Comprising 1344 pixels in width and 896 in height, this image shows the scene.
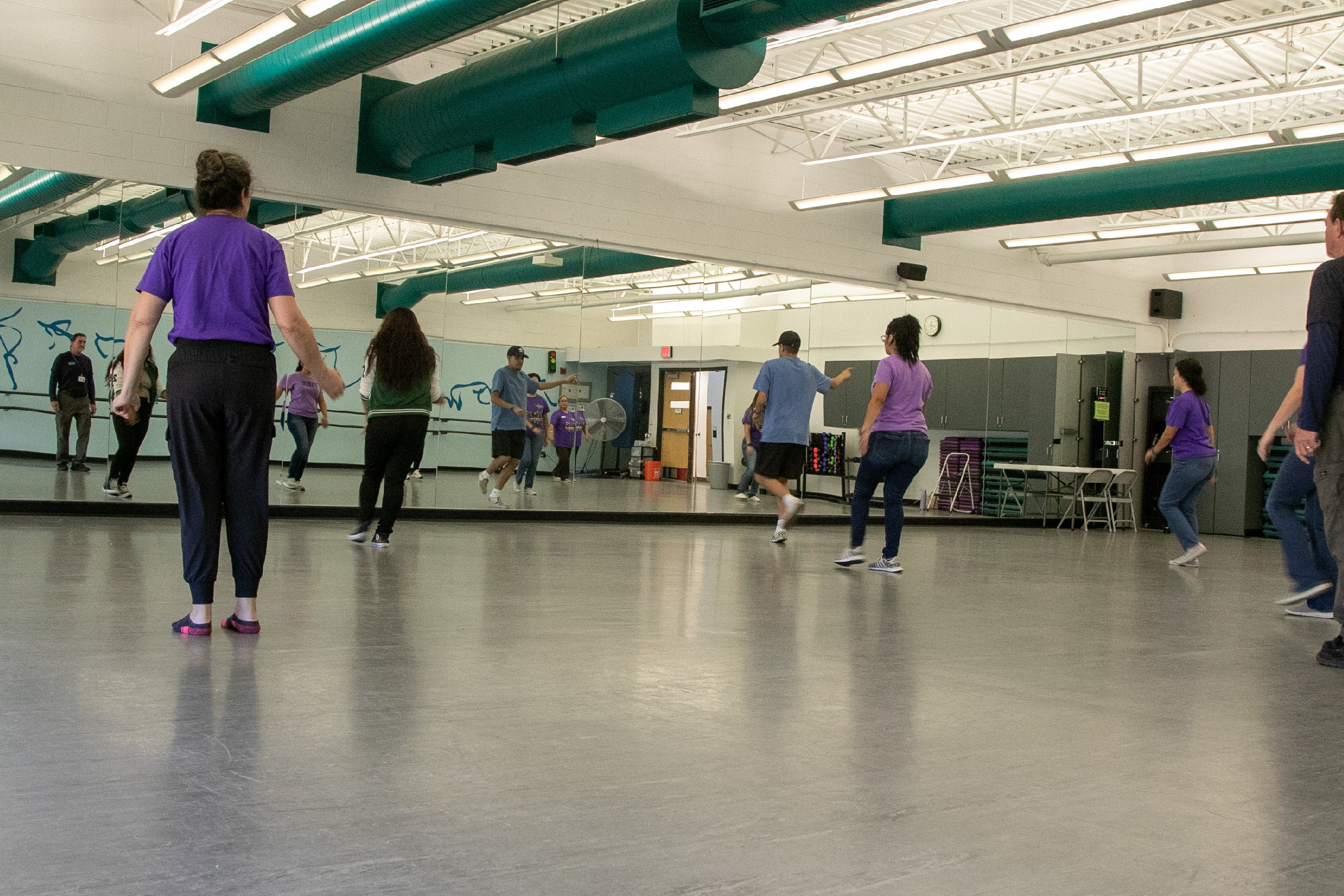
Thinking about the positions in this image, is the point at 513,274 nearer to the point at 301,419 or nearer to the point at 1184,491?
the point at 301,419

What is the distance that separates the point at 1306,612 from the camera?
18.3ft

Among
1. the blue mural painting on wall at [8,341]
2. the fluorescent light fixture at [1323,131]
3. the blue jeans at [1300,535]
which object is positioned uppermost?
the fluorescent light fixture at [1323,131]

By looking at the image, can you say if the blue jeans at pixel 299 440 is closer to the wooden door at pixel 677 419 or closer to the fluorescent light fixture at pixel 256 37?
the fluorescent light fixture at pixel 256 37

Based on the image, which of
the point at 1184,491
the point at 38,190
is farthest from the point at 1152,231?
the point at 38,190

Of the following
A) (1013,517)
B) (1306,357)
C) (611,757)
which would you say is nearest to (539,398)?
(1013,517)

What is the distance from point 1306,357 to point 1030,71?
527cm

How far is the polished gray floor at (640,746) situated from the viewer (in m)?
1.84

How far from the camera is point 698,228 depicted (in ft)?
36.6

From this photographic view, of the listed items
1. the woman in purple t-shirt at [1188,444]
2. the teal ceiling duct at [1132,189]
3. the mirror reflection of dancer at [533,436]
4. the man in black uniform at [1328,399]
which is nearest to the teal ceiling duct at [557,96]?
the mirror reflection of dancer at [533,436]

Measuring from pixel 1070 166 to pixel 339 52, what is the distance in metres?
5.84

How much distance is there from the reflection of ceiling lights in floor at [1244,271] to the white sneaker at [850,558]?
858 cm

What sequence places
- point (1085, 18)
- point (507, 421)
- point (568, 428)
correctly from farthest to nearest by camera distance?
1. point (568, 428)
2. point (507, 421)
3. point (1085, 18)

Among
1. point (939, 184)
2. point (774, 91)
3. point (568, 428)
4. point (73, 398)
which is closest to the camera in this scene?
point (774, 91)

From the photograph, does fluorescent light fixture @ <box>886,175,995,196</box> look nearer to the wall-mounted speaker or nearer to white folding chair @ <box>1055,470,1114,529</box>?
white folding chair @ <box>1055,470,1114,529</box>
